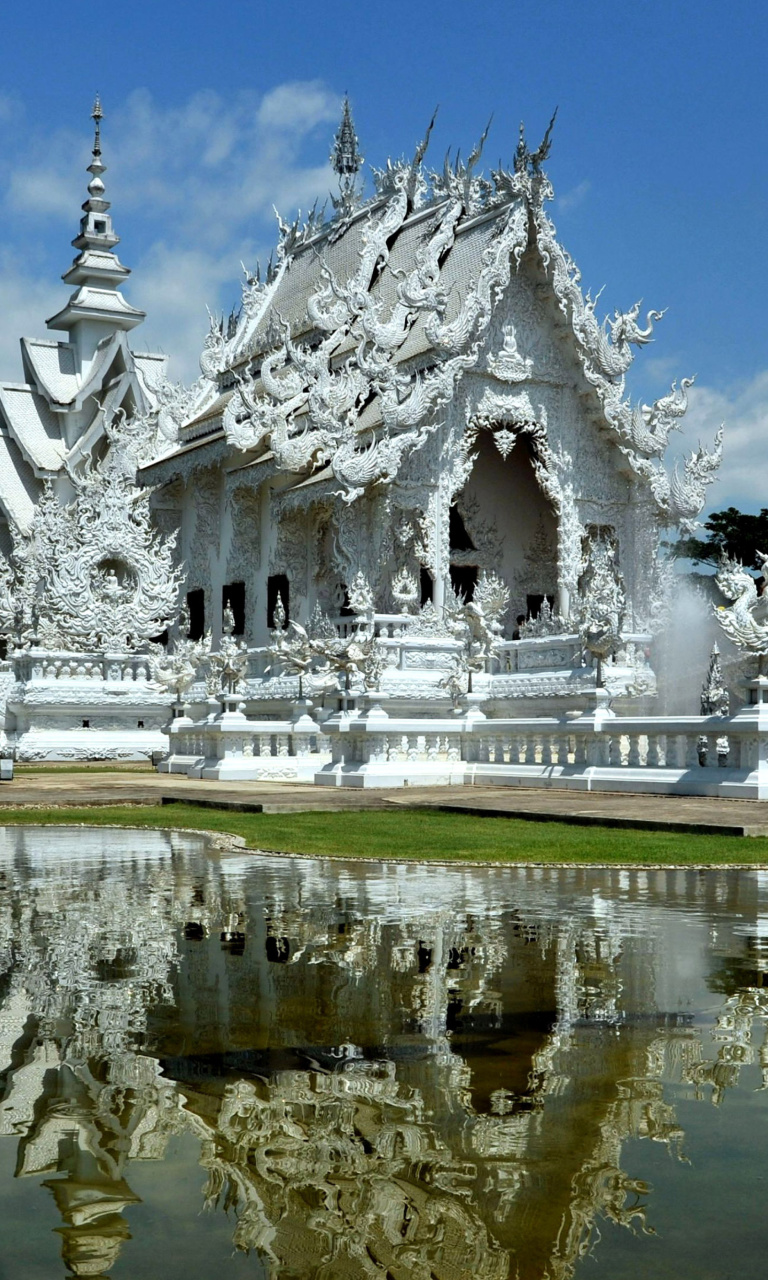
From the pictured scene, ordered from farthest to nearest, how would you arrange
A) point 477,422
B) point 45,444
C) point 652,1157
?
point 45,444
point 477,422
point 652,1157

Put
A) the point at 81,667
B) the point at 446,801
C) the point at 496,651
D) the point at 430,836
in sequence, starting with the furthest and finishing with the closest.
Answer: the point at 81,667 < the point at 496,651 < the point at 446,801 < the point at 430,836

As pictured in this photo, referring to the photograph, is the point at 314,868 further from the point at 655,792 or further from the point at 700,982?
the point at 655,792

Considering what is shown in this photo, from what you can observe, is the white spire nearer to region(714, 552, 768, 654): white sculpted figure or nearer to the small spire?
the small spire

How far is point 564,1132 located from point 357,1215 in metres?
0.62

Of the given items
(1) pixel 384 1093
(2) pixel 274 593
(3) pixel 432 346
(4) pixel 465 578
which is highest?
(3) pixel 432 346

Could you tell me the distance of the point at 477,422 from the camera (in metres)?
22.9

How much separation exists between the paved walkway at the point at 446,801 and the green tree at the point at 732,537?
3586 cm

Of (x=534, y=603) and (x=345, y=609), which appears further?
(x=534, y=603)

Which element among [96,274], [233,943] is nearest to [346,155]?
[96,274]

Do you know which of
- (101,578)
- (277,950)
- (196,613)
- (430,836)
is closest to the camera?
(277,950)

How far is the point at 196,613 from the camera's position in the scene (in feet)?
94.3

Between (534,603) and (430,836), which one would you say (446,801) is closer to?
(430,836)

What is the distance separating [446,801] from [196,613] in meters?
16.4

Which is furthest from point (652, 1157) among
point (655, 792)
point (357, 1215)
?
point (655, 792)
